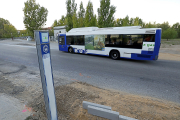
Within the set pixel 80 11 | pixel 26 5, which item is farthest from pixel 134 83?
pixel 26 5

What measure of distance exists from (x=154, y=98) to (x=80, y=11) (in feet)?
109

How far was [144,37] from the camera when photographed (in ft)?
28.5

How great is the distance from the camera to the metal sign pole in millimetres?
1971

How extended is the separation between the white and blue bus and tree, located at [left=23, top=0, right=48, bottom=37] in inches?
1175

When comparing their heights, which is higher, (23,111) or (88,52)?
(88,52)

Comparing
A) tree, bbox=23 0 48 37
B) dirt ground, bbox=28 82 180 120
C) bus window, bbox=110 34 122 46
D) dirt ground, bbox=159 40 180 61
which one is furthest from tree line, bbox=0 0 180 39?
dirt ground, bbox=28 82 180 120

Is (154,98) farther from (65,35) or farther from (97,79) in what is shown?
(65,35)

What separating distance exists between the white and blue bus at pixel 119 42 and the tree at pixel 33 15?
97.9ft

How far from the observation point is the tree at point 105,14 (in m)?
22.3

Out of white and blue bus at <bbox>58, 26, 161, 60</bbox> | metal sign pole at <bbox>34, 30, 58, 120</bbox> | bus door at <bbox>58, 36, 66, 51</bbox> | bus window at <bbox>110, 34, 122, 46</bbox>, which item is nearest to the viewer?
metal sign pole at <bbox>34, 30, 58, 120</bbox>

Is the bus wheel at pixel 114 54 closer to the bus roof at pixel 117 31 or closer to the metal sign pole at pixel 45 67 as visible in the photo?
the bus roof at pixel 117 31

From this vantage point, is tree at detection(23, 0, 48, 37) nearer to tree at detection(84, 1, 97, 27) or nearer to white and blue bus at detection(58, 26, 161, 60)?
tree at detection(84, 1, 97, 27)

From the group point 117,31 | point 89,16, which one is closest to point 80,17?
point 89,16

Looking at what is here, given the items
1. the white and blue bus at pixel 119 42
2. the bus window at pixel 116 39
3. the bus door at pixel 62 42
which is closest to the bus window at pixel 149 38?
the white and blue bus at pixel 119 42
